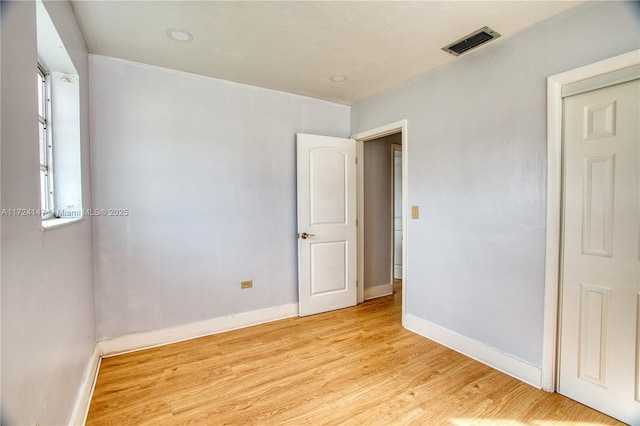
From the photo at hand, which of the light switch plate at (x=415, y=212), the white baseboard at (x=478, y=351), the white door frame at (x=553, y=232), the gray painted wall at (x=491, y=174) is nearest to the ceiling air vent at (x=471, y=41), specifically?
the gray painted wall at (x=491, y=174)

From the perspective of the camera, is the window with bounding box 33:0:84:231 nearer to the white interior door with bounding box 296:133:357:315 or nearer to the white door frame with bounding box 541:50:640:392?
the white interior door with bounding box 296:133:357:315

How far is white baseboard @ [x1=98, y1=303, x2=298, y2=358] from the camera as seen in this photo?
2.66 m

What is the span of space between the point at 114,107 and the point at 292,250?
7.12ft

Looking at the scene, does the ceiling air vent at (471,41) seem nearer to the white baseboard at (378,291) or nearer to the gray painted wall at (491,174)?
the gray painted wall at (491,174)

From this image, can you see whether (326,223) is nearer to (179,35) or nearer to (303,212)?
(303,212)

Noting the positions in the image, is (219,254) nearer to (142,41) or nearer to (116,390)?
(116,390)

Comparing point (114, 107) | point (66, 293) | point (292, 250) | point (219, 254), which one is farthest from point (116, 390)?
point (114, 107)

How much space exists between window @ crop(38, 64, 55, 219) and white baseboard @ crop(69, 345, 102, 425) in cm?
109

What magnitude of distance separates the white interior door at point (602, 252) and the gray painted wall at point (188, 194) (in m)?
2.48

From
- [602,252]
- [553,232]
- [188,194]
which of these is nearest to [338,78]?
[188,194]

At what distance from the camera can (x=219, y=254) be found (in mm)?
3096

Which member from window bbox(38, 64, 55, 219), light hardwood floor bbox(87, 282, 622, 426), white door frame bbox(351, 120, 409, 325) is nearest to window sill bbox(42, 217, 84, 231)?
window bbox(38, 64, 55, 219)

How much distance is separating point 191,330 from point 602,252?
3279 mm

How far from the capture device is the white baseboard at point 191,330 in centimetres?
266
